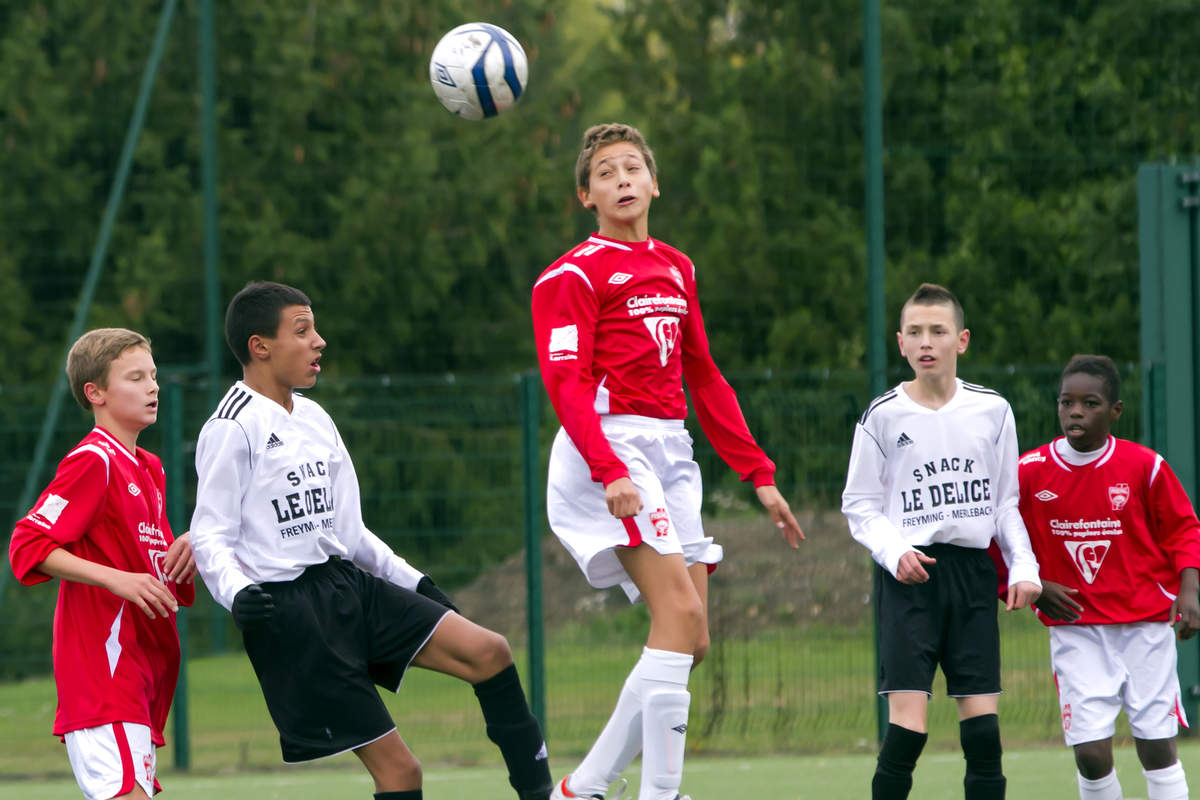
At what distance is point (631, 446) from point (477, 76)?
Answer: 177cm

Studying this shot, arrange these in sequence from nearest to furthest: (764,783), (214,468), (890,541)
→ (214,468), (890,541), (764,783)

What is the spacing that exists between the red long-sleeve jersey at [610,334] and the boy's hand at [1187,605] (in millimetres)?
1768

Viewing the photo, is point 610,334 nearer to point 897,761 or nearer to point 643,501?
point 643,501

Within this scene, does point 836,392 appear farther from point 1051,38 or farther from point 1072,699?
point 1051,38

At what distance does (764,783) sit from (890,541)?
8.67ft

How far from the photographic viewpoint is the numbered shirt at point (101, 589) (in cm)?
450

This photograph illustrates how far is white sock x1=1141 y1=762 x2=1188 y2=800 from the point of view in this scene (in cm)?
525

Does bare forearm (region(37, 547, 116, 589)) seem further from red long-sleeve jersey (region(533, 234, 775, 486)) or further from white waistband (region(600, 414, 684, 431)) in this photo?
white waistband (region(600, 414, 684, 431))

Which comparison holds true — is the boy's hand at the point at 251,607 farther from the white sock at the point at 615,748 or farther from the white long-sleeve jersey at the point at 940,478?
the white long-sleeve jersey at the point at 940,478

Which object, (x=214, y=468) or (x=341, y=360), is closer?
(x=214, y=468)

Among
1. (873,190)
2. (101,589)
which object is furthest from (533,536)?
(101,589)

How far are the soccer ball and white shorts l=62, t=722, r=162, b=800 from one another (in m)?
2.60

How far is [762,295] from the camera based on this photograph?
1234 cm

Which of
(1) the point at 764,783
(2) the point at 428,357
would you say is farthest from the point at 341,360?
(1) the point at 764,783
